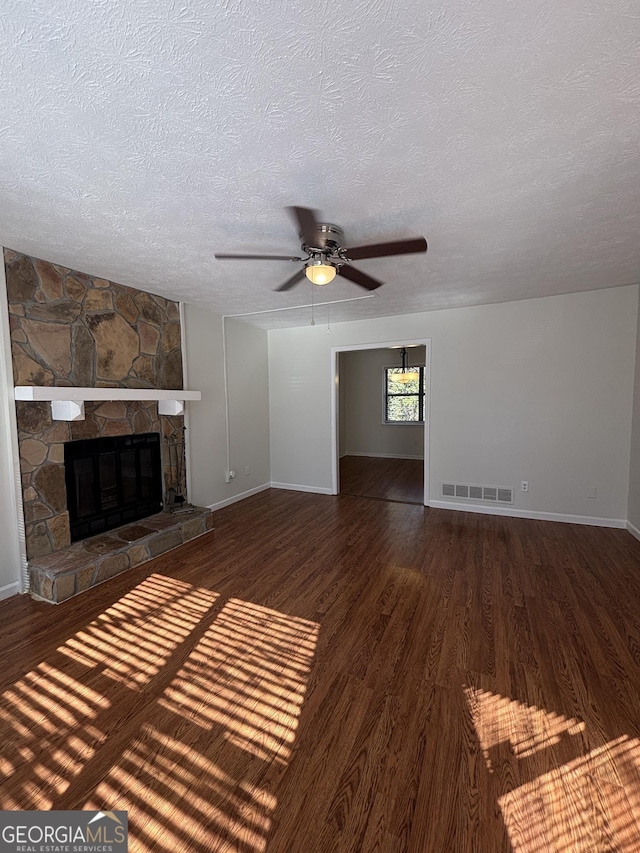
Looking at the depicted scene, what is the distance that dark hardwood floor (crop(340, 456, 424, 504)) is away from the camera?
5441 millimetres

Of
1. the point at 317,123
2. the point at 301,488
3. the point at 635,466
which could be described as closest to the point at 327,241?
the point at 317,123

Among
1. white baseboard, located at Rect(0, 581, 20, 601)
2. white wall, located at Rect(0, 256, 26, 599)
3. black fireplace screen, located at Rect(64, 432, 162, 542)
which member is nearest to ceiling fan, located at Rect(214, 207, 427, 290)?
white wall, located at Rect(0, 256, 26, 599)

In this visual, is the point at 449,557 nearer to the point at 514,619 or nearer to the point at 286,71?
the point at 514,619

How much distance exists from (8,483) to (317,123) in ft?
10.4

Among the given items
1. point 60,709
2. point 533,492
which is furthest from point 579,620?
point 60,709

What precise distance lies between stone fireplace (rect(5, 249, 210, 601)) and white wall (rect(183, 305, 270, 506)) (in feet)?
1.90

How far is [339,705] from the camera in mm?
A: 1752

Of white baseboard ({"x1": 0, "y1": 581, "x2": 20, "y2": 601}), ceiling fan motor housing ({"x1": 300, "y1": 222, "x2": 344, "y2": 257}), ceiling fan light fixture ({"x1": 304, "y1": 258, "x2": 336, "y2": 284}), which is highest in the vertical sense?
ceiling fan motor housing ({"x1": 300, "y1": 222, "x2": 344, "y2": 257})

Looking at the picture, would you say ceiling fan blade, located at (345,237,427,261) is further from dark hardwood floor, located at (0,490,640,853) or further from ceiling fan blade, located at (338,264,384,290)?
dark hardwood floor, located at (0,490,640,853)

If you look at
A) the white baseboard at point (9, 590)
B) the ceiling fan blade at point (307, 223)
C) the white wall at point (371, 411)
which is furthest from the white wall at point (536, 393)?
the white baseboard at point (9, 590)

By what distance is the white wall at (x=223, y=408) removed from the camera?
14.6 feet

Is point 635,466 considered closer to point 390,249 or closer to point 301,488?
point 390,249

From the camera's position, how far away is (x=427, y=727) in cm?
163

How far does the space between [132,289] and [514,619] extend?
4.33 m
